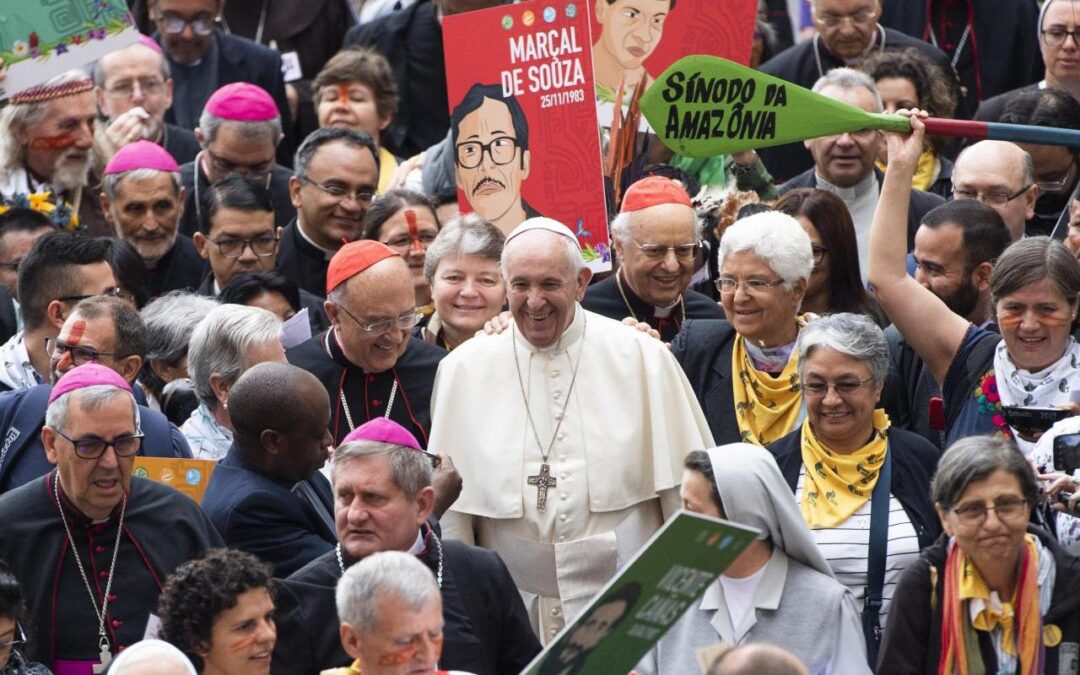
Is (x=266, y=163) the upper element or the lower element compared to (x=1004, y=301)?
upper

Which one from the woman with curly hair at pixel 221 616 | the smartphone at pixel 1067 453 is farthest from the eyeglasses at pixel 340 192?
the smartphone at pixel 1067 453

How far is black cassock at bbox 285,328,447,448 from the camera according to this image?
809 cm

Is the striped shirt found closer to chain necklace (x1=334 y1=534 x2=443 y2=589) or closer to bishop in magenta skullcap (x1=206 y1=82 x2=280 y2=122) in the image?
chain necklace (x1=334 y1=534 x2=443 y2=589)

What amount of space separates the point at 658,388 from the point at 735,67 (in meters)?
1.17

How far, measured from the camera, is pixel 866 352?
23.6 feet

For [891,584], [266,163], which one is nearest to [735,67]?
[891,584]

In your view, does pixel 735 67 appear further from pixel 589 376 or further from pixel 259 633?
pixel 259 633

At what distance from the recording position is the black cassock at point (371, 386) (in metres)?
8.09

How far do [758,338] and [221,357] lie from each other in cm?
197

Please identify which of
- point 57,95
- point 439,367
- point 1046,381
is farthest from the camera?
point 57,95

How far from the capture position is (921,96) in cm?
1005

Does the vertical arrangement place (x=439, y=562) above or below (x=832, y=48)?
below

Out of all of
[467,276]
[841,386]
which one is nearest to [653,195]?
[467,276]

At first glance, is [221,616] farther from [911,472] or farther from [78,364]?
[911,472]
